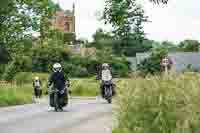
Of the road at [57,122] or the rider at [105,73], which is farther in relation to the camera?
the rider at [105,73]

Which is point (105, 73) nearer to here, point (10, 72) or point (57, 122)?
point (57, 122)

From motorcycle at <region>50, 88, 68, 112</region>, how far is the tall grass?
510 inches

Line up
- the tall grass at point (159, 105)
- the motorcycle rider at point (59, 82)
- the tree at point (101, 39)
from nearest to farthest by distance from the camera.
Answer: the tall grass at point (159, 105) → the motorcycle rider at point (59, 82) → the tree at point (101, 39)

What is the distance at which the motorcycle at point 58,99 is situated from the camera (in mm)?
23719

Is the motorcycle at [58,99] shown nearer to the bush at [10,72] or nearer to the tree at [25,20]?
the tree at [25,20]

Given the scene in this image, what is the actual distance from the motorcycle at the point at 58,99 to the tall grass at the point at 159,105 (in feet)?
42.5

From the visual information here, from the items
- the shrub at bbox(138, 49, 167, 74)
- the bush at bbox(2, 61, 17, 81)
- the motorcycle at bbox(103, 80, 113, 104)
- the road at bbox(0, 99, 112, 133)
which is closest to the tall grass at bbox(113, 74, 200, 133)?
the road at bbox(0, 99, 112, 133)

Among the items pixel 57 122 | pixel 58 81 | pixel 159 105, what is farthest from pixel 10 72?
pixel 159 105

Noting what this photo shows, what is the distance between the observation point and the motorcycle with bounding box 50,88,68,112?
23719 mm

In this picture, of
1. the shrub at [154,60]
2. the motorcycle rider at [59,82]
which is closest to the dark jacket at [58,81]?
the motorcycle rider at [59,82]

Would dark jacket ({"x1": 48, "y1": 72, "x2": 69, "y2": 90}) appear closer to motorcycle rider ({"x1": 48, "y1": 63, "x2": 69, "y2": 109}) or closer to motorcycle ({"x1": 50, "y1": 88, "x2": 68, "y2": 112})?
motorcycle rider ({"x1": 48, "y1": 63, "x2": 69, "y2": 109})

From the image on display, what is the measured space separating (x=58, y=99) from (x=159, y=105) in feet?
47.2

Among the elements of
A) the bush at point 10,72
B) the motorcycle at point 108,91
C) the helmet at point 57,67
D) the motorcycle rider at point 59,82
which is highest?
the helmet at point 57,67

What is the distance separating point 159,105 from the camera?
9625 mm
